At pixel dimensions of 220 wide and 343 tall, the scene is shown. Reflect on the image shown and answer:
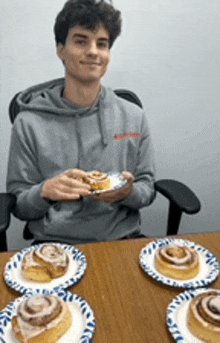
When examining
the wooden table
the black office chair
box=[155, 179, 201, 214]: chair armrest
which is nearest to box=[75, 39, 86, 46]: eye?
the black office chair

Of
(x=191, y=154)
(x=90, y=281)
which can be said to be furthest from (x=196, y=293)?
(x=191, y=154)

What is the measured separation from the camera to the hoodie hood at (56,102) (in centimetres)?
127

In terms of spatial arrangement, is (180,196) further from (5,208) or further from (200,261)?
(5,208)

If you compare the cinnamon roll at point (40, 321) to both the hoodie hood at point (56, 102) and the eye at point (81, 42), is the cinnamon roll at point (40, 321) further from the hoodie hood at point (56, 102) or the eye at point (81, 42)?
the eye at point (81, 42)

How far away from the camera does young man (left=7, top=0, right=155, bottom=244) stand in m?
1.21

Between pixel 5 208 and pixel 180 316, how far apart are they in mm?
637

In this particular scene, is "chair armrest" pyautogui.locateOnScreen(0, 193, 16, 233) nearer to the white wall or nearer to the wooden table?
the wooden table

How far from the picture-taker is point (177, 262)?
81 centimetres

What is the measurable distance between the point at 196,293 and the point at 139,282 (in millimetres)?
137

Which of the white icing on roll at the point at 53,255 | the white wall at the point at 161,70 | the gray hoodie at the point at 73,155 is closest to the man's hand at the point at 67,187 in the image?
the gray hoodie at the point at 73,155

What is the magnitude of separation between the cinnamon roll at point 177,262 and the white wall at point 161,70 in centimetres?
94

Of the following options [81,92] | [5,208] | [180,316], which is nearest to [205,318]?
[180,316]

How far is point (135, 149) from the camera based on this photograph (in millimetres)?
1363

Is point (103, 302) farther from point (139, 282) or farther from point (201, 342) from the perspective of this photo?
point (201, 342)
